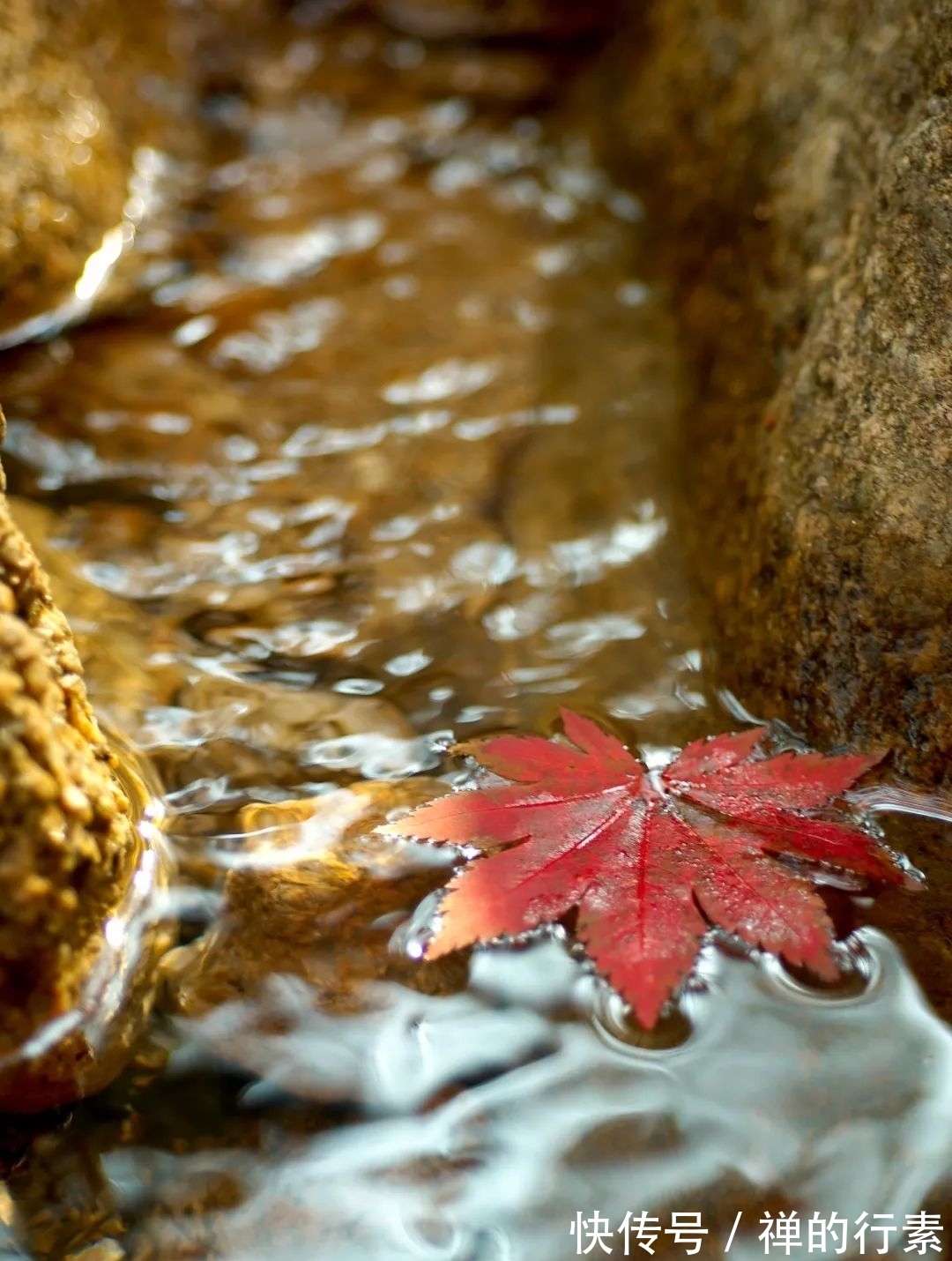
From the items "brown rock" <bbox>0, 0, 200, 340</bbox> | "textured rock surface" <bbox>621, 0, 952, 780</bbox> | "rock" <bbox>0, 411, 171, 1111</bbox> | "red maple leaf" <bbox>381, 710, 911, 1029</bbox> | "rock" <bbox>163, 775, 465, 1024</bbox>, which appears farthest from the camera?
"brown rock" <bbox>0, 0, 200, 340</bbox>

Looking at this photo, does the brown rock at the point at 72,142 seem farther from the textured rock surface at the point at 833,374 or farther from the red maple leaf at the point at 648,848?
the red maple leaf at the point at 648,848

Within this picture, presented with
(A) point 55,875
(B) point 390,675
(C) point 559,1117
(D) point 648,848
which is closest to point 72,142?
(B) point 390,675

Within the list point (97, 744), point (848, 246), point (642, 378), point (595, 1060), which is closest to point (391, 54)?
point (642, 378)

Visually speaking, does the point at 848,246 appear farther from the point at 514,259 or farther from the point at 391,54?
the point at 391,54

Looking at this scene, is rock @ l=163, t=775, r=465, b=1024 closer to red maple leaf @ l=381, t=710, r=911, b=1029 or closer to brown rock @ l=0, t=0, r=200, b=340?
red maple leaf @ l=381, t=710, r=911, b=1029

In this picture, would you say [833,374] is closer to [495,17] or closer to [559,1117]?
[559,1117]

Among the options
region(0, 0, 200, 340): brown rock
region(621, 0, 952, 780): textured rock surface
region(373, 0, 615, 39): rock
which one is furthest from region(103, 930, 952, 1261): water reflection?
region(373, 0, 615, 39): rock
